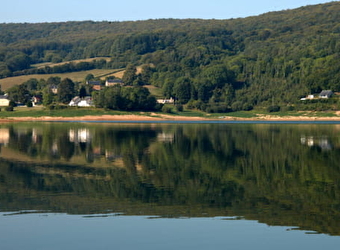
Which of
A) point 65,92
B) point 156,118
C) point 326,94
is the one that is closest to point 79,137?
point 156,118

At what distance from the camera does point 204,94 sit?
184875mm

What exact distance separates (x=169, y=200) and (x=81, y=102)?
496 feet

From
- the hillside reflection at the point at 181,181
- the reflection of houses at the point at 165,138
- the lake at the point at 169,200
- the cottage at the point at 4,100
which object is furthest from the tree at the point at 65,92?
the lake at the point at 169,200

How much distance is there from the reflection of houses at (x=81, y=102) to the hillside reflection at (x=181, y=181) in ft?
381

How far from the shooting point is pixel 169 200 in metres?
28.0

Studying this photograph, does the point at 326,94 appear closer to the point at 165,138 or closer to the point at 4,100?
the point at 165,138

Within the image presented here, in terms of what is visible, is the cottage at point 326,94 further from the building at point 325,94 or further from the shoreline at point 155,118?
the shoreline at point 155,118

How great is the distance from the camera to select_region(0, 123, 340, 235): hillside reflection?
84.9ft

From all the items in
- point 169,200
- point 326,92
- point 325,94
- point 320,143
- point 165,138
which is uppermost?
point 326,92

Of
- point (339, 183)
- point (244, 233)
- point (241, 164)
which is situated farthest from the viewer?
point (241, 164)

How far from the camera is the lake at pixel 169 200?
826 inches

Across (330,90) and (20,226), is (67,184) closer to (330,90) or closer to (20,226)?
(20,226)

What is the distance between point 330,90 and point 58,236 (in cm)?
14887

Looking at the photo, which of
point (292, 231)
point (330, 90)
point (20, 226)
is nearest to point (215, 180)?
point (292, 231)
